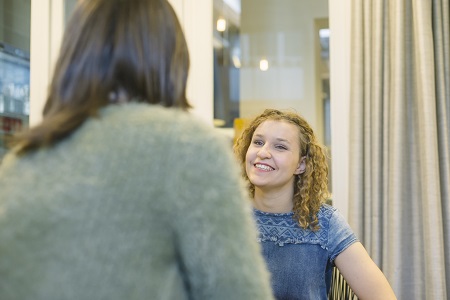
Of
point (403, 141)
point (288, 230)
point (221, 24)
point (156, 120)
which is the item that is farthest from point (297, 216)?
point (221, 24)

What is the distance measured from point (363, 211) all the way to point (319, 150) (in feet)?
1.91

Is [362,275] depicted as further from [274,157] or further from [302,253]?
[274,157]

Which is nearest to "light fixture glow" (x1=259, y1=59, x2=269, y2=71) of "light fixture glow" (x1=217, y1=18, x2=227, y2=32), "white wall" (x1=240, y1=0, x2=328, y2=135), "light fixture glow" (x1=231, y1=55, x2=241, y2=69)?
"white wall" (x1=240, y1=0, x2=328, y2=135)

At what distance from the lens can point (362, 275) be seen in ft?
5.26

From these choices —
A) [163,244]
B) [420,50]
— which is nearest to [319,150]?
[420,50]

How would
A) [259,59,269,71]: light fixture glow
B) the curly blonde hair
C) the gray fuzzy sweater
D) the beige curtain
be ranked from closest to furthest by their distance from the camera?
the gray fuzzy sweater < the curly blonde hair < the beige curtain < [259,59,269,71]: light fixture glow

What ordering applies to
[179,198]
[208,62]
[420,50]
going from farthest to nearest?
1. [208,62]
2. [420,50]
3. [179,198]

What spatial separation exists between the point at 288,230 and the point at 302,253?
0.29 feet

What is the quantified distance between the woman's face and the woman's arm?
311mm

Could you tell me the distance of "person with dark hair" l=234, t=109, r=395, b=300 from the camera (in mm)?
1637

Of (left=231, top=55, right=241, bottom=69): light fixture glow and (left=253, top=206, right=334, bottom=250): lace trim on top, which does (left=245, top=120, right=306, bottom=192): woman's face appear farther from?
(left=231, top=55, right=241, bottom=69): light fixture glow

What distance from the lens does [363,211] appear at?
7.64 feet

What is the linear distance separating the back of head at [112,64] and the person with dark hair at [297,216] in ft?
3.21

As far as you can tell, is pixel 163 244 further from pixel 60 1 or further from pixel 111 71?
pixel 60 1
